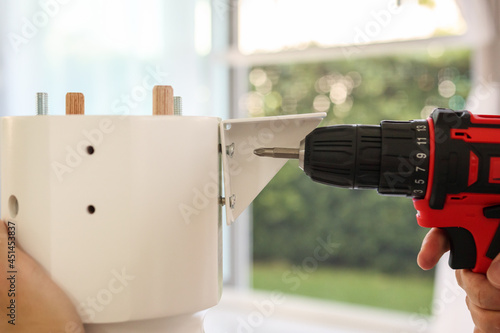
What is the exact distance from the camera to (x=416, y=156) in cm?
52

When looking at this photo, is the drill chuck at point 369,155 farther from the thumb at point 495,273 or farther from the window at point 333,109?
the window at point 333,109

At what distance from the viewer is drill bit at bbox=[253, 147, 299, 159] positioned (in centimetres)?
51

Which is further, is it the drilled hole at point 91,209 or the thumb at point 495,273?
the thumb at point 495,273

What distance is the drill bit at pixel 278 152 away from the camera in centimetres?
51

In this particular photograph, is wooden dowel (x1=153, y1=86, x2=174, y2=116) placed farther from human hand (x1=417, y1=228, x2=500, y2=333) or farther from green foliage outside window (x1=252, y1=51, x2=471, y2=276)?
green foliage outside window (x1=252, y1=51, x2=471, y2=276)

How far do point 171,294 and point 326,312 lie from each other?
1535 millimetres

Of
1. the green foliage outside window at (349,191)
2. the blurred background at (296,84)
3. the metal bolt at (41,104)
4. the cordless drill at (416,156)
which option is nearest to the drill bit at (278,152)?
the cordless drill at (416,156)

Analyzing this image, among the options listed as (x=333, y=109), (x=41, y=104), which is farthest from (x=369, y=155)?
(x=333, y=109)

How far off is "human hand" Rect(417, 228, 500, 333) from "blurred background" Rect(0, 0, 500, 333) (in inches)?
26.6

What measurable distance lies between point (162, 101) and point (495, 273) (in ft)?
1.55

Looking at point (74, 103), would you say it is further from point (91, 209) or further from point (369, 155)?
point (369, 155)

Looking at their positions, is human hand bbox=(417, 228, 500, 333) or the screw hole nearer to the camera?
the screw hole

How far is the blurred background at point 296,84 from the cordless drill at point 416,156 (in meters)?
0.68

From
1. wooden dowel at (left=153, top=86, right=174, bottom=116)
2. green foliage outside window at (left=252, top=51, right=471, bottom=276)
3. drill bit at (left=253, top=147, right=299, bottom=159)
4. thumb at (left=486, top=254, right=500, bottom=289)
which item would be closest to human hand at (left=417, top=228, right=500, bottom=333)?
thumb at (left=486, top=254, right=500, bottom=289)
